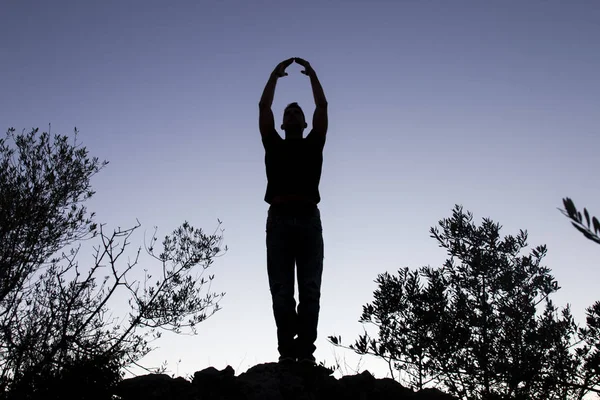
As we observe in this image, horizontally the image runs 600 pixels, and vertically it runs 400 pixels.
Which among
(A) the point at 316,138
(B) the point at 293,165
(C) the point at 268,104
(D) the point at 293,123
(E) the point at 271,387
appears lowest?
(E) the point at 271,387

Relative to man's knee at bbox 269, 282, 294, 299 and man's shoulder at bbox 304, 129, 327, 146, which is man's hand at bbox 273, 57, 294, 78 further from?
man's knee at bbox 269, 282, 294, 299

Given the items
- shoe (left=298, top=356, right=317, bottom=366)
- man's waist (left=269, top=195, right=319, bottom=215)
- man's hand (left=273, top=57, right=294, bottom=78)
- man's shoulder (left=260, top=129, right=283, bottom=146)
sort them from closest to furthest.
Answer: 1. shoe (left=298, top=356, right=317, bottom=366)
2. man's waist (left=269, top=195, right=319, bottom=215)
3. man's shoulder (left=260, top=129, right=283, bottom=146)
4. man's hand (left=273, top=57, right=294, bottom=78)

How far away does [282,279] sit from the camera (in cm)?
547

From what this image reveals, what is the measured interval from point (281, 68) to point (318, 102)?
790mm

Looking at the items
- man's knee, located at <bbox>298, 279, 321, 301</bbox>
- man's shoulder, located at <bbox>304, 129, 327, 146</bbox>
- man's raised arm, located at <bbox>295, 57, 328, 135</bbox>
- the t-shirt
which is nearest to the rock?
man's knee, located at <bbox>298, 279, 321, 301</bbox>

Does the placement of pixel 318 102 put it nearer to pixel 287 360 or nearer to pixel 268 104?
pixel 268 104

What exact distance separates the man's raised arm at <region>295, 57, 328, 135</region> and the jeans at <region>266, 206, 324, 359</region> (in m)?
1.09

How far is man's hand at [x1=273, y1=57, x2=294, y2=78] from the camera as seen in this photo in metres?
6.35

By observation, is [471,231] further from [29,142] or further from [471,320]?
[29,142]

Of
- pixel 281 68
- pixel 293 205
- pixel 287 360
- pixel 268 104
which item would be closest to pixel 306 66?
pixel 281 68

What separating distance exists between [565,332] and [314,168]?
6014 mm

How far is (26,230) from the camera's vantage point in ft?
34.0

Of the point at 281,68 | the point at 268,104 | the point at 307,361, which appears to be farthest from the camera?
the point at 281,68

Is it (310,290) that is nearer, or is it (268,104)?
(310,290)
